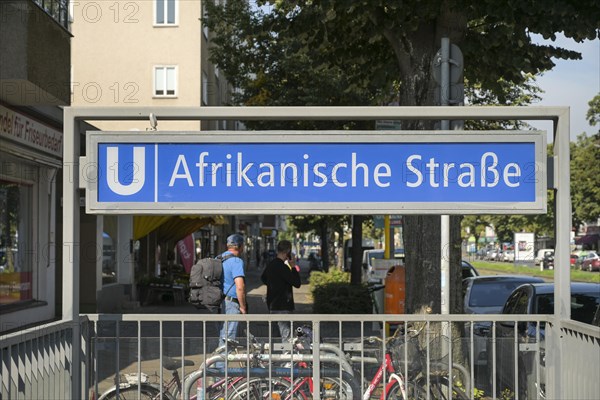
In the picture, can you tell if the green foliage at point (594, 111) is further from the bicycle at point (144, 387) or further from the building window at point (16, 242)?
the bicycle at point (144, 387)

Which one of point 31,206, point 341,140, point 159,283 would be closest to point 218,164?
point 341,140

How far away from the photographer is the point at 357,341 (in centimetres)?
543

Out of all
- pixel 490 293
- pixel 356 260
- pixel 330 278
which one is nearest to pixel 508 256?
pixel 330 278

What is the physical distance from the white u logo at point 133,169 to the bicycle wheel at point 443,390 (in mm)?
1983

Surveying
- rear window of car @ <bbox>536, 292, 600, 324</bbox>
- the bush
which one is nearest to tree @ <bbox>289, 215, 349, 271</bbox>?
the bush

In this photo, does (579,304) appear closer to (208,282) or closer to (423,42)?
(423,42)

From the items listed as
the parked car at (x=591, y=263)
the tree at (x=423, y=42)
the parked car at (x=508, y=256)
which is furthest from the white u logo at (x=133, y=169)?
the parked car at (x=508, y=256)

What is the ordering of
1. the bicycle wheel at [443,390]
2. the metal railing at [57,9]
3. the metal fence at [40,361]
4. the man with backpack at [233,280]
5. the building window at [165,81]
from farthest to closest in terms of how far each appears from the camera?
the building window at [165,81]
the metal railing at [57,9]
the man with backpack at [233,280]
the bicycle wheel at [443,390]
the metal fence at [40,361]

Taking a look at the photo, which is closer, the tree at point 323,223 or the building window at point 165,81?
the building window at point 165,81

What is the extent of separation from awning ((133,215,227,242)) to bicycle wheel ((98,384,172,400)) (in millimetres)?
20036

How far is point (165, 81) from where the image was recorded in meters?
31.8

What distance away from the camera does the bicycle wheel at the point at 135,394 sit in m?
5.33

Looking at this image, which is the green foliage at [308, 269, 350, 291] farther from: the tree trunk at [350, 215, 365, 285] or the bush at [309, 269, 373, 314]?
the bush at [309, 269, 373, 314]

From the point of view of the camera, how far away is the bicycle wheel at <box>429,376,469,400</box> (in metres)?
5.28
